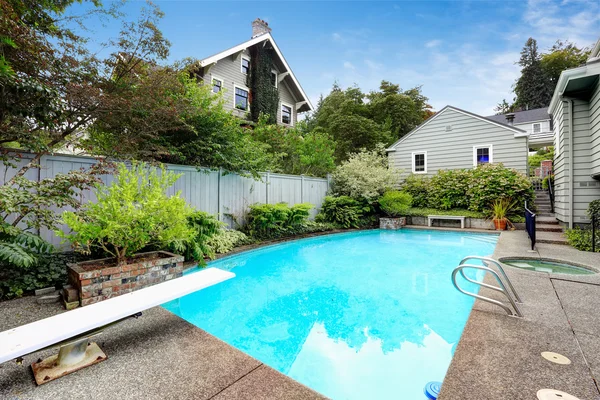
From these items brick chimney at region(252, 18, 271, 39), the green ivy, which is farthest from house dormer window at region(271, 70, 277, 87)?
brick chimney at region(252, 18, 271, 39)

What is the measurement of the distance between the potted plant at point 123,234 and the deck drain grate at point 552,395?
13.0 ft

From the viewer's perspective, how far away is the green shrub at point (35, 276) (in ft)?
10.8

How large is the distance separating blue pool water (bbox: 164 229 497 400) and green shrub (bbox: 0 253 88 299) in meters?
1.59

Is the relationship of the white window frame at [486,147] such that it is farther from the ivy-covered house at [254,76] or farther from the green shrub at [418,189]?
the ivy-covered house at [254,76]

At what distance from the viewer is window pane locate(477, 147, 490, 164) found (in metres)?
12.7

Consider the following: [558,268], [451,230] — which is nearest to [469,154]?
[451,230]

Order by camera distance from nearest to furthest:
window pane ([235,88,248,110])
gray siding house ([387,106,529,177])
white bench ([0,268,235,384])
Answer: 1. white bench ([0,268,235,384])
2. gray siding house ([387,106,529,177])
3. window pane ([235,88,248,110])

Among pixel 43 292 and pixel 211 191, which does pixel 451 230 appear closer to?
pixel 211 191

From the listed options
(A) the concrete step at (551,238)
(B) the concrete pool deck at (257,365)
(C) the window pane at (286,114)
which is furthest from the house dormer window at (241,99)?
(A) the concrete step at (551,238)

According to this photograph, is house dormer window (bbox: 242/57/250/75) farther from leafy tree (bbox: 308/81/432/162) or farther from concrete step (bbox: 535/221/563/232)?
concrete step (bbox: 535/221/563/232)

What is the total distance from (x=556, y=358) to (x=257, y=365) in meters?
2.13

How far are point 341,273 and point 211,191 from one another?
4.12 meters

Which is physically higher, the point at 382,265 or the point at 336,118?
the point at 336,118

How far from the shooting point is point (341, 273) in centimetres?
545
